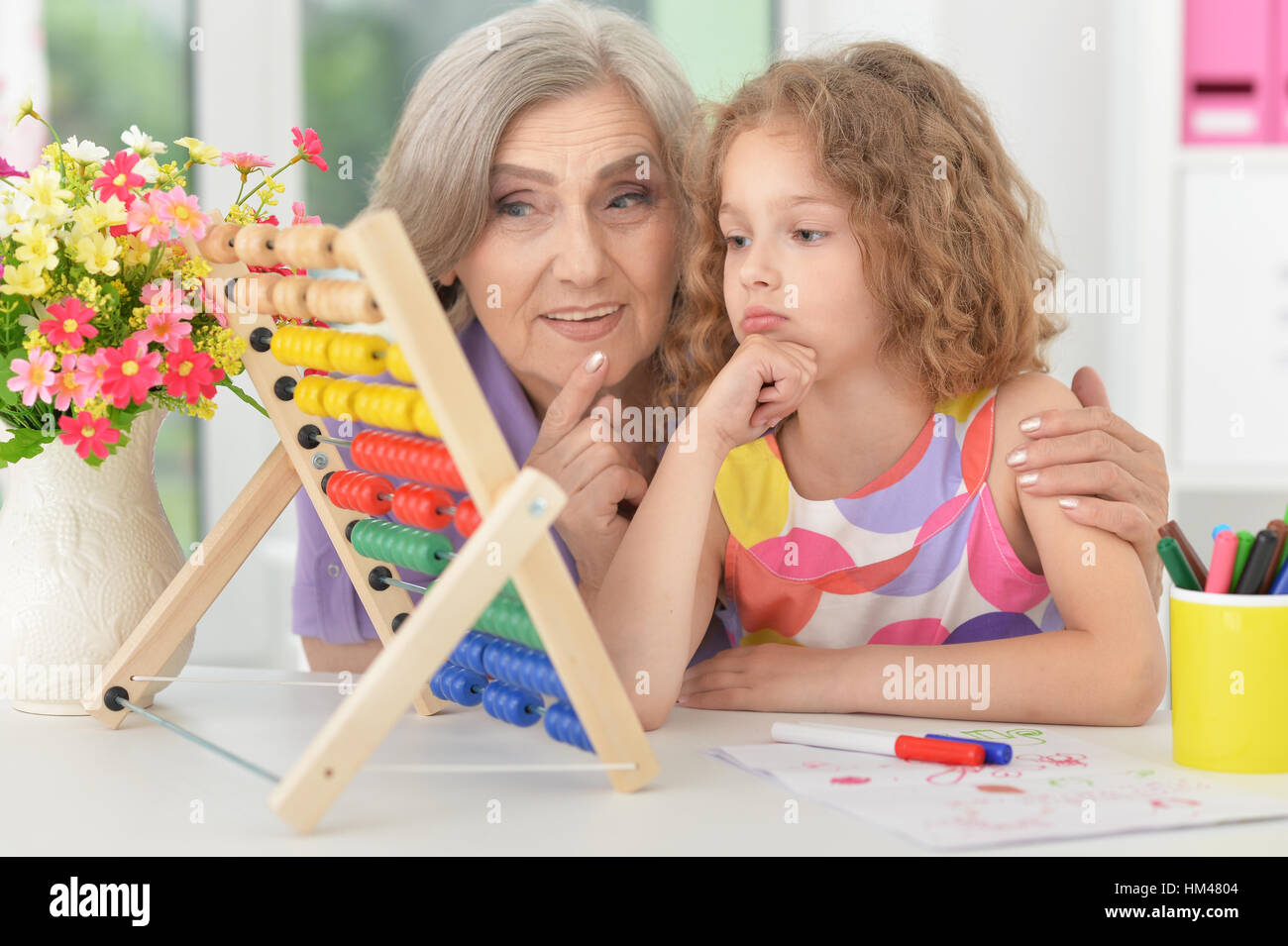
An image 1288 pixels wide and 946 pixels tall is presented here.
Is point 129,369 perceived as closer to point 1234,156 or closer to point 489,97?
point 489,97

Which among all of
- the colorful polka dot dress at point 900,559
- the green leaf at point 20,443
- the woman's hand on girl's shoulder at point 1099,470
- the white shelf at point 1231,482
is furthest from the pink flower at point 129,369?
the white shelf at point 1231,482

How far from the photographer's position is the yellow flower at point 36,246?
1104 millimetres

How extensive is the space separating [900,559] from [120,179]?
908 millimetres

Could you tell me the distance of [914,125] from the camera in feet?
4.88

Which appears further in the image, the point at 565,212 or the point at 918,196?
the point at 565,212

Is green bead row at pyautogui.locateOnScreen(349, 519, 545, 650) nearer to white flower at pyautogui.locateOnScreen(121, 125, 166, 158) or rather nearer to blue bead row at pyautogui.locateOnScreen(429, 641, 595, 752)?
blue bead row at pyautogui.locateOnScreen(429, 641, 595, 752)

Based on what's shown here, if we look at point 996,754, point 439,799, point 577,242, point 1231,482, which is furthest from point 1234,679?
point 1231,482

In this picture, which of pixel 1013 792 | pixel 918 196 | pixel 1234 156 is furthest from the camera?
pixel 1234 156

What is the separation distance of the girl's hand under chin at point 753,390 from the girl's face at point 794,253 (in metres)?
0.04

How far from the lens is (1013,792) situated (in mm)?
970

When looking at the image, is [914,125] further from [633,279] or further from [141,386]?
[141,386]

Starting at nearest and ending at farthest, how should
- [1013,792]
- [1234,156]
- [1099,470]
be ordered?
[1013,792] < [1099,470] < [1234,156]

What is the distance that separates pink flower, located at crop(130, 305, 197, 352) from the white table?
357 mm

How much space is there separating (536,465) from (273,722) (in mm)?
500
